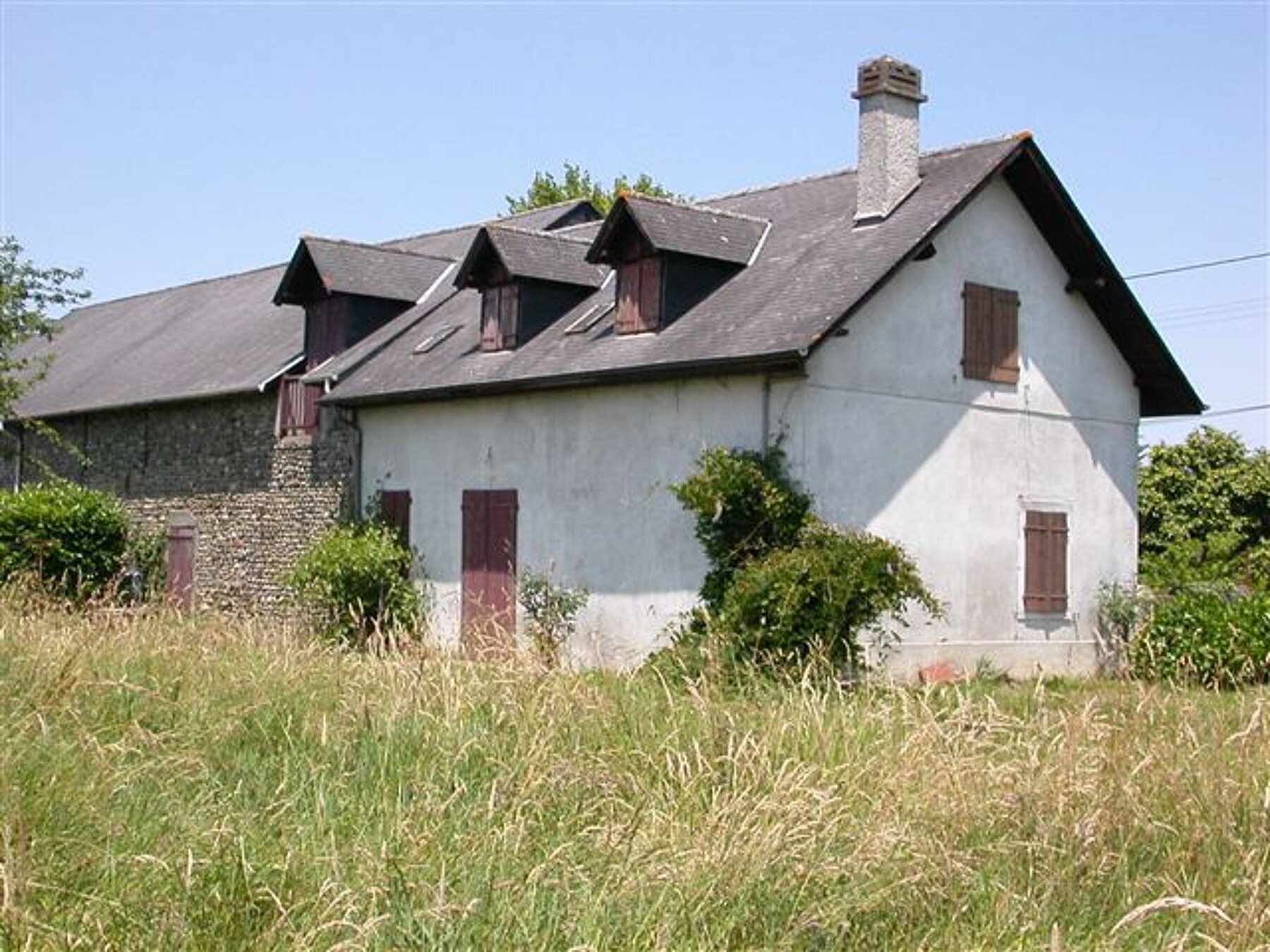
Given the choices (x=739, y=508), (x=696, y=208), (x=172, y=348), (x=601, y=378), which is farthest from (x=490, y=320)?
(x=172, y=348)

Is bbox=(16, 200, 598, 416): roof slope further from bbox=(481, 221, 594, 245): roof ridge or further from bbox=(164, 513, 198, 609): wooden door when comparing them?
bbox=(481, 221, 594, 245): roof ridge

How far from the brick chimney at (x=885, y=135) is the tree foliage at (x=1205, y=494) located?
1130 centimetres

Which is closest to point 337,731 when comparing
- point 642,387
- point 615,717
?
point 615,717

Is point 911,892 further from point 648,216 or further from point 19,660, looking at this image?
point 648,216

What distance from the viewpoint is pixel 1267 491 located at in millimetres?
29203

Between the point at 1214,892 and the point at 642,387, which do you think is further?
the point at 642,387

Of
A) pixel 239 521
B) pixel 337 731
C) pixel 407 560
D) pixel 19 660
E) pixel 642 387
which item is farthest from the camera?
pixel 239 521

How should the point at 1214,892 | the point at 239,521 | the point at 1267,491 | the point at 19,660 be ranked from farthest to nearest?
the point at 1267,491
the point at 239,521
the point at 19,660
the point at 1214,892

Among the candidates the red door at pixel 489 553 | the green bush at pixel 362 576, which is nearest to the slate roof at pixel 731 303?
the red door at pixel 489 553

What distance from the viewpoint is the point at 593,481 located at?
760 inches

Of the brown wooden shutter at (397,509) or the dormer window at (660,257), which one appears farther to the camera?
the brown wooden shutter at (397,509)

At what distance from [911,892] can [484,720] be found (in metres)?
2.82

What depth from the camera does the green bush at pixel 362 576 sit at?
2092cm

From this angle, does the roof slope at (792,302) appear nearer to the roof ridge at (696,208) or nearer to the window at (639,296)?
the roof ridge at (696,208)
